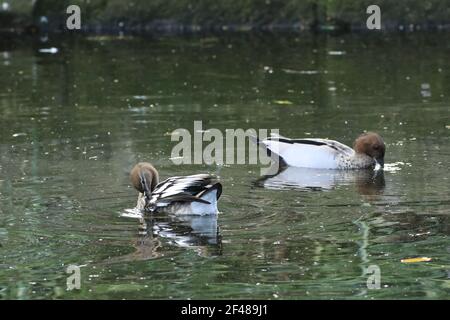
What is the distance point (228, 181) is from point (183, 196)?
5.35ft

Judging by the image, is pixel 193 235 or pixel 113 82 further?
pixel 113 82

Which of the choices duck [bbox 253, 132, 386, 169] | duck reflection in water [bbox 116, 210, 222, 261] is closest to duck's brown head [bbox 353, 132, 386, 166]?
duck [bbox 253, 132, 386, 169]

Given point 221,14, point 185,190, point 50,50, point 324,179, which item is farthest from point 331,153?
point 221,14

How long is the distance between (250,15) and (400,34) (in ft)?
12.0

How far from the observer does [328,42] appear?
24938mm

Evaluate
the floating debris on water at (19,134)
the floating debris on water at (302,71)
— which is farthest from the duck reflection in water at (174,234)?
the floating debris on water at (302,71)

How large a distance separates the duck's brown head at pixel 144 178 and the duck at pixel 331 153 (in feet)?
8.42

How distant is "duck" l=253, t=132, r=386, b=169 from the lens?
12977mm

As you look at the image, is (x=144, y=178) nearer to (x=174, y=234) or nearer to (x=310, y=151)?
(x=174, y=234)

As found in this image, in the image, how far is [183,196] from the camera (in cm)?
1044

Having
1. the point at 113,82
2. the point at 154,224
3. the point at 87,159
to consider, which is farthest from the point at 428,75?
the point at 154,224

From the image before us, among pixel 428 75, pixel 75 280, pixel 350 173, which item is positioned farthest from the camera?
pixel 428 75

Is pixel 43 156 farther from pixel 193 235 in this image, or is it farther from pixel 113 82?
pixel 113 82

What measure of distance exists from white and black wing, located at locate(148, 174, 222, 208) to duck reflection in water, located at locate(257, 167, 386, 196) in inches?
55.4
